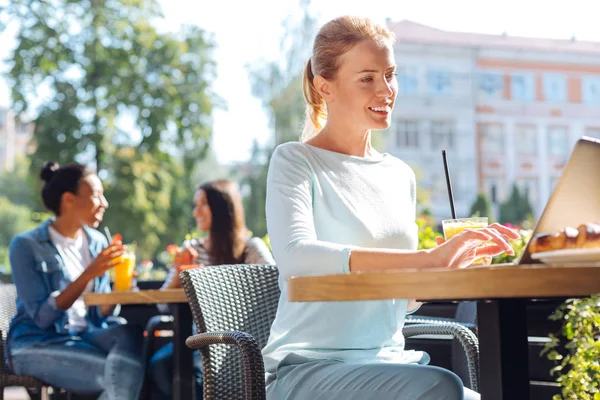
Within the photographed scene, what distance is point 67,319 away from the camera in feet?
12.2

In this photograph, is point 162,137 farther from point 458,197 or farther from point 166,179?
point 458,197

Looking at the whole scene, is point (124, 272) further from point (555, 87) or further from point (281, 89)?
point (555, 87)

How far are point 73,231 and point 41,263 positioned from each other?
33 centimetres

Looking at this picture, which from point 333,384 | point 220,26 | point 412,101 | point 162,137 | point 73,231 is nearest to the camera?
point 333,384

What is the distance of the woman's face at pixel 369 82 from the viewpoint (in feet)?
6.27

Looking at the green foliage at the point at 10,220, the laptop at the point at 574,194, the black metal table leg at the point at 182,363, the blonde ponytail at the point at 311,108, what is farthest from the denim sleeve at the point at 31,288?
the green foliage at the point at 10,220

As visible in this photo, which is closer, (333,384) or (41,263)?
(333,384)

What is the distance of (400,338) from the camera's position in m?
1.92

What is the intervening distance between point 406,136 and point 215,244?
40250 millimetres

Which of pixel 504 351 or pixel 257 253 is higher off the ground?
pixel 504 351

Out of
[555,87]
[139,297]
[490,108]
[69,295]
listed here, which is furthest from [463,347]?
[555,87]

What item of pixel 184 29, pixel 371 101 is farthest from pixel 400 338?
pixel 184 29

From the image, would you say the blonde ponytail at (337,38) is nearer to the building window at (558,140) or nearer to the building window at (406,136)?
the building window at (406,136)

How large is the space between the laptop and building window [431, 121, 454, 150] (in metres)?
43.6
